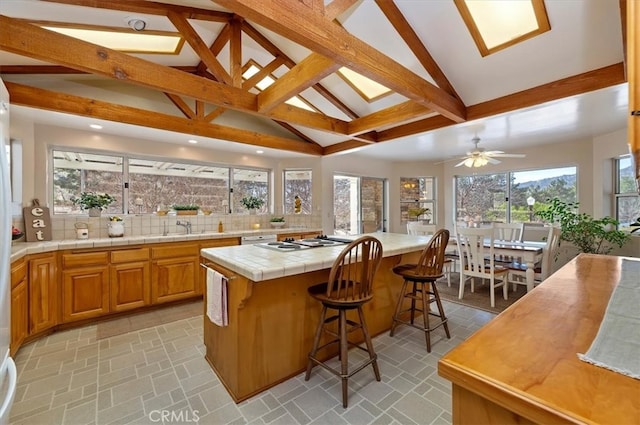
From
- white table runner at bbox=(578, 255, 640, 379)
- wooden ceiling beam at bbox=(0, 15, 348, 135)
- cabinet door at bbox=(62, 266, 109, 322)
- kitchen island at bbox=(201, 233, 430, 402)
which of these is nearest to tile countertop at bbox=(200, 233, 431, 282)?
kitchen island at bbox=(201, 233, 430, 402)

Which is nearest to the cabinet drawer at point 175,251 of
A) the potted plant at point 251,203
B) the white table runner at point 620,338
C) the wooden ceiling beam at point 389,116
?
the potted plant at point 251,203

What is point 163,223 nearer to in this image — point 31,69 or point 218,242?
point 218,242

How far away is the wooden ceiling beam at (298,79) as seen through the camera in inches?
85.1

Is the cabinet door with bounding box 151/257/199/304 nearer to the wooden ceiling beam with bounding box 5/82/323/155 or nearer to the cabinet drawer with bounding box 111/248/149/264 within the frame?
the cabinet drawer with bounding box 111/248/149/264

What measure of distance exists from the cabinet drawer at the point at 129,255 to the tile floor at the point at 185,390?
2.85 feet

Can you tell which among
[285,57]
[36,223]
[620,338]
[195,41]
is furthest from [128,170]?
[620,338]

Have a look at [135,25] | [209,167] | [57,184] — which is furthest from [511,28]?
[57,184]

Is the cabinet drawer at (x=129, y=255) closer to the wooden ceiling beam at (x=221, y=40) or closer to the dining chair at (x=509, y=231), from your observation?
the wooden ceiling beam at (x=221, y=40)

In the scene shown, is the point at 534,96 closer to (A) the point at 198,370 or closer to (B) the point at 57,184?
(A) the point at 198,370

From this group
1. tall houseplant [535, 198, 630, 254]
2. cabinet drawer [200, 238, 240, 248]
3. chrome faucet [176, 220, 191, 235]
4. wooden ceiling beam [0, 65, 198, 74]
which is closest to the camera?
wooden ceiling beam [0, 65, 198, 74]

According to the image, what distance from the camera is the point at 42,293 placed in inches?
A: 106

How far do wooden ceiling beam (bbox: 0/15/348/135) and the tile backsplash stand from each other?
84.1 inches

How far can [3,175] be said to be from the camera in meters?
1.04

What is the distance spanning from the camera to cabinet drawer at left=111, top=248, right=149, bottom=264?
316 cm
